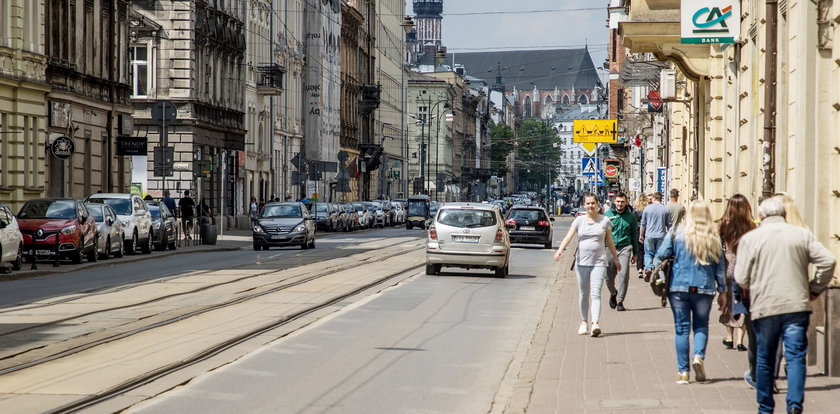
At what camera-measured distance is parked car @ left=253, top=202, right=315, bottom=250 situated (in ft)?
140

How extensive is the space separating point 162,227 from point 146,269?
1013cm

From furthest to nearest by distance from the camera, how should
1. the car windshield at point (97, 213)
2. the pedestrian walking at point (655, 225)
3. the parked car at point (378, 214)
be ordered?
the parked car at point (378, 214)
the car windshield at point (97, 213)
the pedestrian walking at point (655, 225)

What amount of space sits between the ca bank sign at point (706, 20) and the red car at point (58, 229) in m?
15.3

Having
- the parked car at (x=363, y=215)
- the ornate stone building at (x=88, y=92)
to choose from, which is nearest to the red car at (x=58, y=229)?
the ornate stone building at (x=88, y=92)

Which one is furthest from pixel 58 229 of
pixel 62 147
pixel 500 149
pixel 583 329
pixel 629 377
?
pixel 500 149

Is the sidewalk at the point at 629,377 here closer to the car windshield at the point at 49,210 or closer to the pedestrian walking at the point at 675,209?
the pedestrian walking at the point at 675,209

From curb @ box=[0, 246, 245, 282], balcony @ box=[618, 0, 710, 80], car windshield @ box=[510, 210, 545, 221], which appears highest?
balcony @ box=[618, 0, 710, 80]

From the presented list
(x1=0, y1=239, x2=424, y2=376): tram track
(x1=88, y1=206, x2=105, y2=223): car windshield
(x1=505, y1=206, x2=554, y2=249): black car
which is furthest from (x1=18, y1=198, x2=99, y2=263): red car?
(x1=505, y1=206, x2=554, y2=249): black car

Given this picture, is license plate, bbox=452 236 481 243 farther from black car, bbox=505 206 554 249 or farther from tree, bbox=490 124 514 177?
tree, bbox=490 124 514 177

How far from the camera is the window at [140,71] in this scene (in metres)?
58.4

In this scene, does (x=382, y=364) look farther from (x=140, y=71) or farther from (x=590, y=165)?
(x=140, y=71)

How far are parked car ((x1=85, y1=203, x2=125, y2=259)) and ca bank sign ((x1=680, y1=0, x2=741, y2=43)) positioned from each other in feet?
56.3

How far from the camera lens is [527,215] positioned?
46094 millimetres

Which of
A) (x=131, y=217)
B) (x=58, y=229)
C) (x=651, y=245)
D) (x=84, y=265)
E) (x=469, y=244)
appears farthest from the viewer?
(x=131, y=217)
